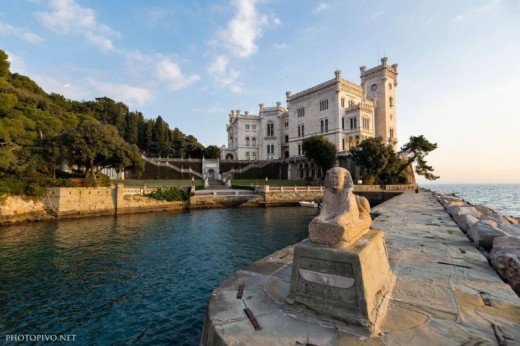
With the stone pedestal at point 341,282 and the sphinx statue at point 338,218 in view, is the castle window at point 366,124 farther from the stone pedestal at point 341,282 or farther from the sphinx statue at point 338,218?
the stone pedestal at point 341,282

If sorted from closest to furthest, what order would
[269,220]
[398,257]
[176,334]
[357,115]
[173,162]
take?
[176,334] → [398,257] → [269,220] → [357,115] → [173,162]

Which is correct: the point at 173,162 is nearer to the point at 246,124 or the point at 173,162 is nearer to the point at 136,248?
the point at 246,124

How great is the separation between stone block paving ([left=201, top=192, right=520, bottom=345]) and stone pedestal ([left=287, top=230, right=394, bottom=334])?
0.16 meters

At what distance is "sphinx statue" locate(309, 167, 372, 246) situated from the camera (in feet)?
13.1

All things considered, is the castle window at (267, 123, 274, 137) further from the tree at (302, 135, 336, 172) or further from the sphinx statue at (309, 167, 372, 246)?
the sphinx statue at (309, 167, 372, 246)

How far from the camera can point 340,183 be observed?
448cm

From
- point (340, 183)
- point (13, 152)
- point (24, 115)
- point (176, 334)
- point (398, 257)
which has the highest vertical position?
point (24, 115)

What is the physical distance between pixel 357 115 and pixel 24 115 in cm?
4676

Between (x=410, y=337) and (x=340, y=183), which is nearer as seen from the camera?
(x=410, y=337)

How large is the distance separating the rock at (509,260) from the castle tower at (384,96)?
48462 mm

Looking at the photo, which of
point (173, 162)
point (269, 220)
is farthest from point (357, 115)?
point (173, 162)

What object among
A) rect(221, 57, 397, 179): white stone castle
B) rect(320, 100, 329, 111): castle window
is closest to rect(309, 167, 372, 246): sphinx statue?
rect(221, 57, 397, 179): white stone castle

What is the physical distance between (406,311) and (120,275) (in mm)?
9107

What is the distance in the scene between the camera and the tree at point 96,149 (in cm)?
2278
